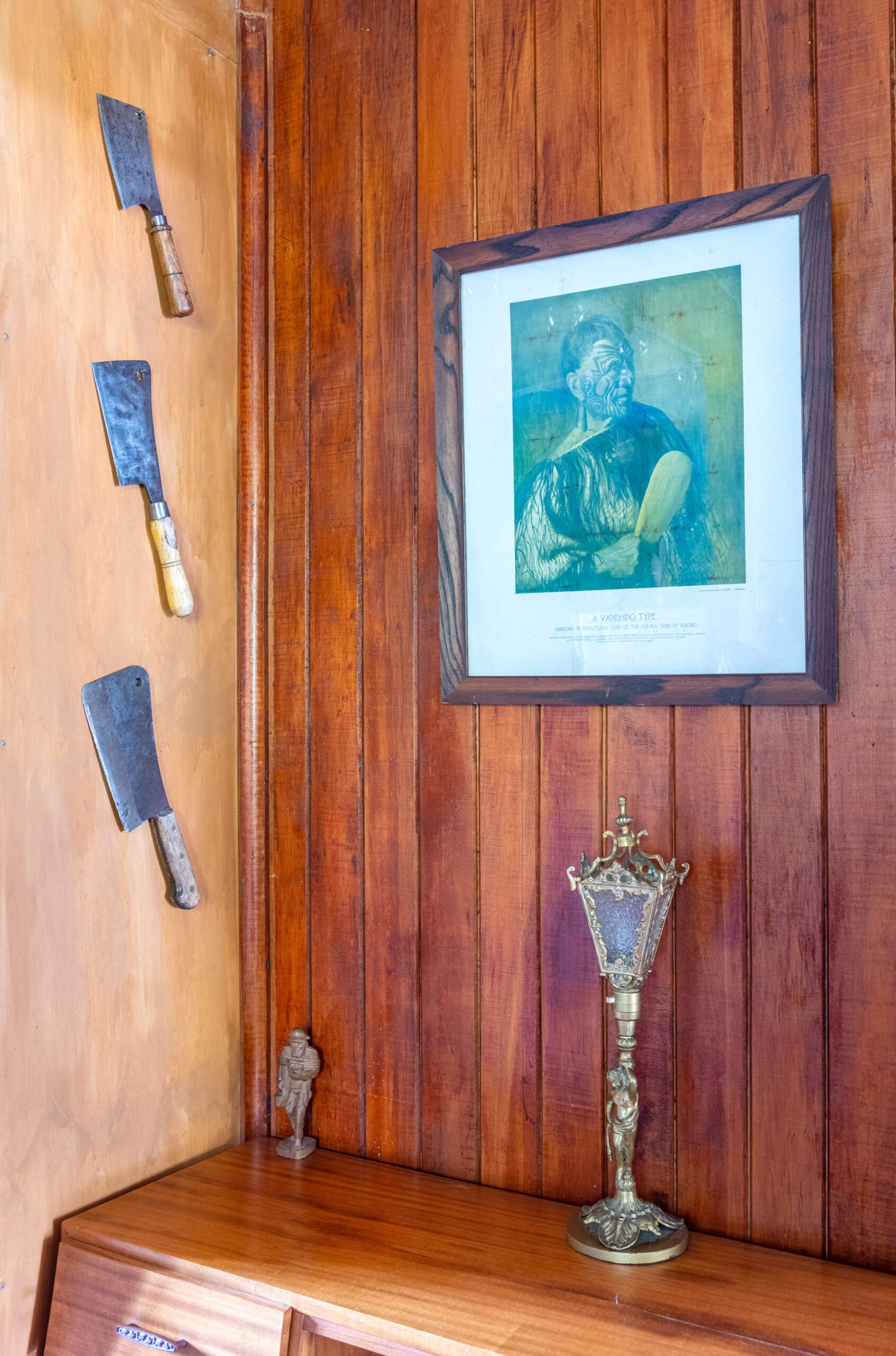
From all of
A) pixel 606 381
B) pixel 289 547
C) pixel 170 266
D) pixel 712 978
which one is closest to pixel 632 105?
pixel 606 381

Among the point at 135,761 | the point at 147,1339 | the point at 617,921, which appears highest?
the point at 135,761

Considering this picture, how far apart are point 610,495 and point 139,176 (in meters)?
0.76

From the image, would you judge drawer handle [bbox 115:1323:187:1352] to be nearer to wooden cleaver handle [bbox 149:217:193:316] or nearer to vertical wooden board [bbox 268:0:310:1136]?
vertical wooden board [bbox 268:0:310:1136]

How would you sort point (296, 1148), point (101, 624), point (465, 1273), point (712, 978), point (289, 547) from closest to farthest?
point (465, 1273) → point (712, 978) → point (101, 624) → point (296, 1148) → point (289, 547)

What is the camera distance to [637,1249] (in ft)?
4.09

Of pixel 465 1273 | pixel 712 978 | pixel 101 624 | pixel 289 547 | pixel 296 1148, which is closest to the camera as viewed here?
pixel 465 1273

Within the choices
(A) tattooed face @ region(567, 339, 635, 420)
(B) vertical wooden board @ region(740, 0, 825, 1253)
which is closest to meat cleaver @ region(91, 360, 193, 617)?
(A) tattooed face @ region(567, 339, 635, 420)

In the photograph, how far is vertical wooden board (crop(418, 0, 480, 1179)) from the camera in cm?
151

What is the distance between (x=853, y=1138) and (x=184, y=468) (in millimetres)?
1197

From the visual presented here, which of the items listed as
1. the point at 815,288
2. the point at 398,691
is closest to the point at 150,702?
the point at 398,691

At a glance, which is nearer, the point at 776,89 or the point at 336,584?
the point at 776,89

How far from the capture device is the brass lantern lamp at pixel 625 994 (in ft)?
4.17

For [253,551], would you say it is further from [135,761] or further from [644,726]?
[644,726]

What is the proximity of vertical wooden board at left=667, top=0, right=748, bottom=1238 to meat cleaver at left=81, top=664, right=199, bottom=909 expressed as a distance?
2.19ft
